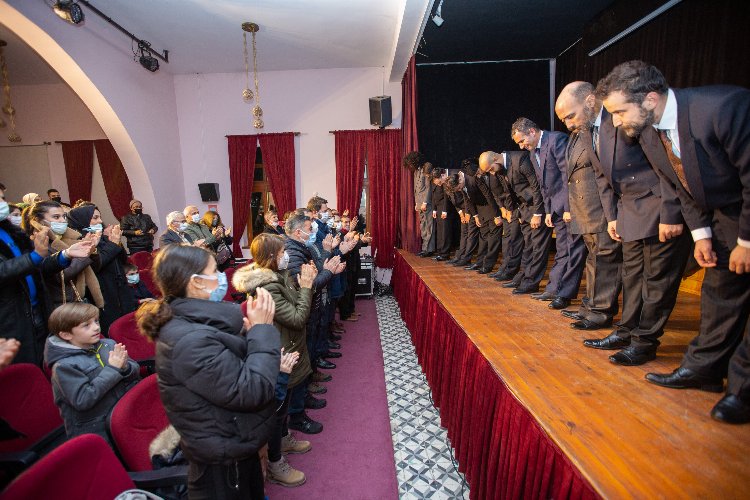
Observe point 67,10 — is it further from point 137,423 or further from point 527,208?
point 527,208

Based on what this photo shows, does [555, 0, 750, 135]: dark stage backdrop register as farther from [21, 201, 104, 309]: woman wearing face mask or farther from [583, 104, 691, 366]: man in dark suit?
[21, 201, 104, 309]: woman wearing face mask

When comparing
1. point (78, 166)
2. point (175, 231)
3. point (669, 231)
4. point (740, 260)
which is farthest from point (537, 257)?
point (78, 166)

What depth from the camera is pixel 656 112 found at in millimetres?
1497

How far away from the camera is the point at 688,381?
156cm

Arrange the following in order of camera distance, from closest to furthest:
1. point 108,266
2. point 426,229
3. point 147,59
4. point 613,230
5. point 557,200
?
point 613,230, point 557,200, point 108,266, point 147,59, point 426,229

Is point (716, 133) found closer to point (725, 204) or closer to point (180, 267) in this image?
point (725, 204)

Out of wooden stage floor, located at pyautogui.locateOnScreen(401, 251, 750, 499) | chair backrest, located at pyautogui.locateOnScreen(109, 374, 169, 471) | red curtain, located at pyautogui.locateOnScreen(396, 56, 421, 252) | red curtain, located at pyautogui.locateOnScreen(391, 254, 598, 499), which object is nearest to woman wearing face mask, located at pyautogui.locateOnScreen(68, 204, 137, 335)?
chair backrest, located at pyautogui.locateOnScreen(109, 374, 169, 471)

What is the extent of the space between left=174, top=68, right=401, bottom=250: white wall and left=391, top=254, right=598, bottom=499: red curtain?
534 centimetres

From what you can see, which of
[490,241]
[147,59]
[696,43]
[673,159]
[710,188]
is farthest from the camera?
[147,59]

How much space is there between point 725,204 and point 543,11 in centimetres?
509

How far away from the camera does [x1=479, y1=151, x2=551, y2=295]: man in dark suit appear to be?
3.33 metres

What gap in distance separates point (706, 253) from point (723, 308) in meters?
0.21

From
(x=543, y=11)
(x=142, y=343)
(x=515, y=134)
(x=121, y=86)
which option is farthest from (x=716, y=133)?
(x=121, y=86)

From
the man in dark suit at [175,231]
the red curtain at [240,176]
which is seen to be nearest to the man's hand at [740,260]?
the man in dark suit at [175,231]
